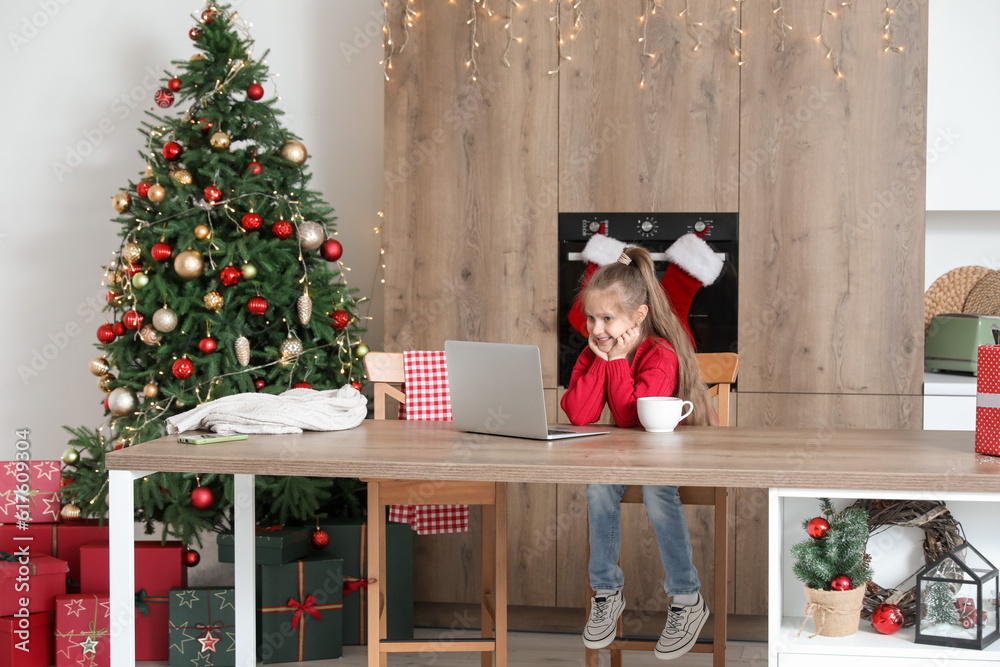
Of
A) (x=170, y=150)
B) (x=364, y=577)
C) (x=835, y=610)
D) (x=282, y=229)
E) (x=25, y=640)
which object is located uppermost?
(x=170, y=150)

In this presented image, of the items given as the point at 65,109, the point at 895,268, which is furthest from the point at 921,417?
the point at 65,109

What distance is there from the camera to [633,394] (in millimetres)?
2055

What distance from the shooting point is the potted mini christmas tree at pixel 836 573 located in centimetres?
154

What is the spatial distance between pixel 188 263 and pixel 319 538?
3.13ft

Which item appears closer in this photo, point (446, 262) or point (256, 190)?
point (256, 190)

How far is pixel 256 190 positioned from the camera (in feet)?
9.15

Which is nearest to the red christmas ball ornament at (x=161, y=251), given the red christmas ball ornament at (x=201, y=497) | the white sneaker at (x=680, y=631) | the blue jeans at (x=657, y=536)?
the red christmas ball ornament at (x=201, y=497)

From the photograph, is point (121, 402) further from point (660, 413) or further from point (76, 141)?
point (660, 413)

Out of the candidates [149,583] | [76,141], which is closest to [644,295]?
[149,583]

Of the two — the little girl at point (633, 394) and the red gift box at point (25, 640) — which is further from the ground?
the little girl at point (633, 394)

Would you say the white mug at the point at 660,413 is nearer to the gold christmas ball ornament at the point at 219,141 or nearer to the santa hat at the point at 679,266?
the santa hat at the point at 679,266

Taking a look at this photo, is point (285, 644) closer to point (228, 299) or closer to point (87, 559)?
point (87, 559)

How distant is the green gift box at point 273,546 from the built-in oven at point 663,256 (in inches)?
40.4

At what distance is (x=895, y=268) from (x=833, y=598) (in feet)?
5.31
